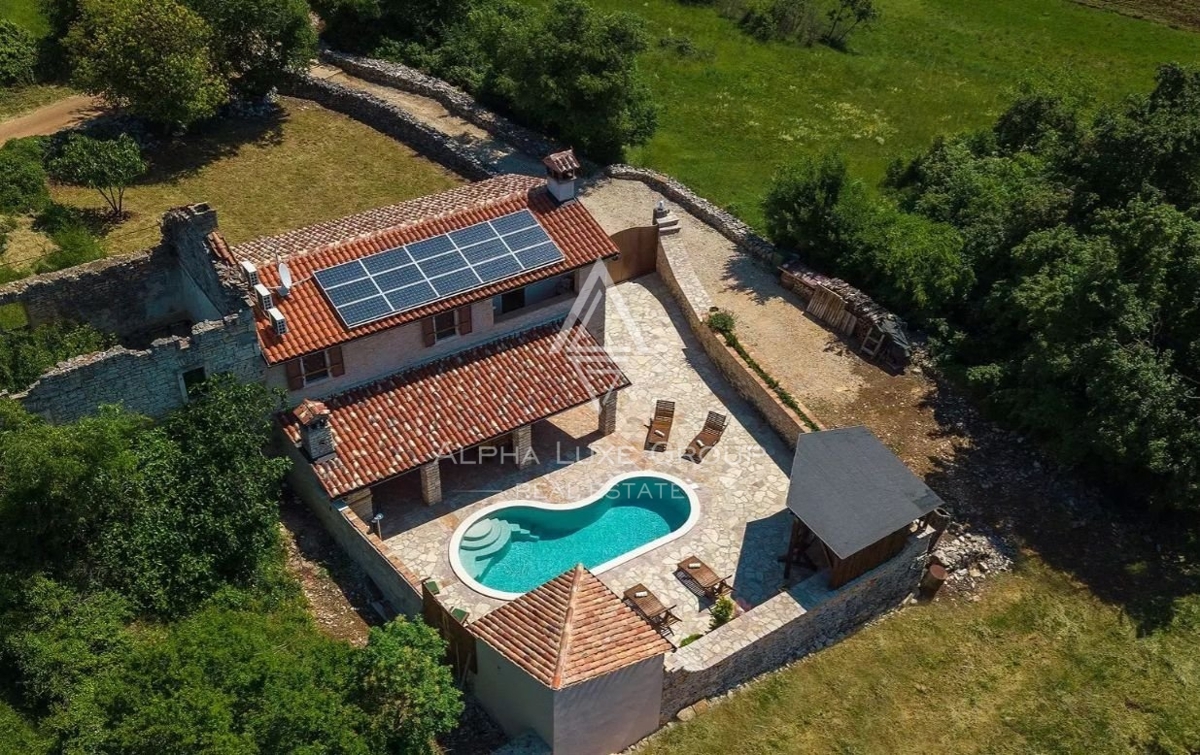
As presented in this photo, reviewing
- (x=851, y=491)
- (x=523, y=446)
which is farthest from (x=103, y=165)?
(x=851, y=491)

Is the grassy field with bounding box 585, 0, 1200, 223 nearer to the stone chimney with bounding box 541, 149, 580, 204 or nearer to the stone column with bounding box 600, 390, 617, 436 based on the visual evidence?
the stone chimney with bounding box 541, 149, 580, 204

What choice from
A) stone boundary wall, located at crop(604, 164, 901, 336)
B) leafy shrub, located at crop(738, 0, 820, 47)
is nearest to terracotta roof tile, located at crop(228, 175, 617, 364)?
stone boundary wall, located at crop(604, 164, 901, 336)

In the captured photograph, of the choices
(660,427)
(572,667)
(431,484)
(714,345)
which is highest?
(714,345)

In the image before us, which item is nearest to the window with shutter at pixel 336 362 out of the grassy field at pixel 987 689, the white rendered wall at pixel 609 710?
the white rendered wall at pixel 609 710

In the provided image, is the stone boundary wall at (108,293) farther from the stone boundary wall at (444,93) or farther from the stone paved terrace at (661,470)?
the stone boundary wall at (444,93)

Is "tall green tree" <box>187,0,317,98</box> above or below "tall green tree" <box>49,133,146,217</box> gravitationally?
above

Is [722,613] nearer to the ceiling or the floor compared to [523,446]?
nearer to the floor

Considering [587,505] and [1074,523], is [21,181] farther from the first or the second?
[1074,523]
